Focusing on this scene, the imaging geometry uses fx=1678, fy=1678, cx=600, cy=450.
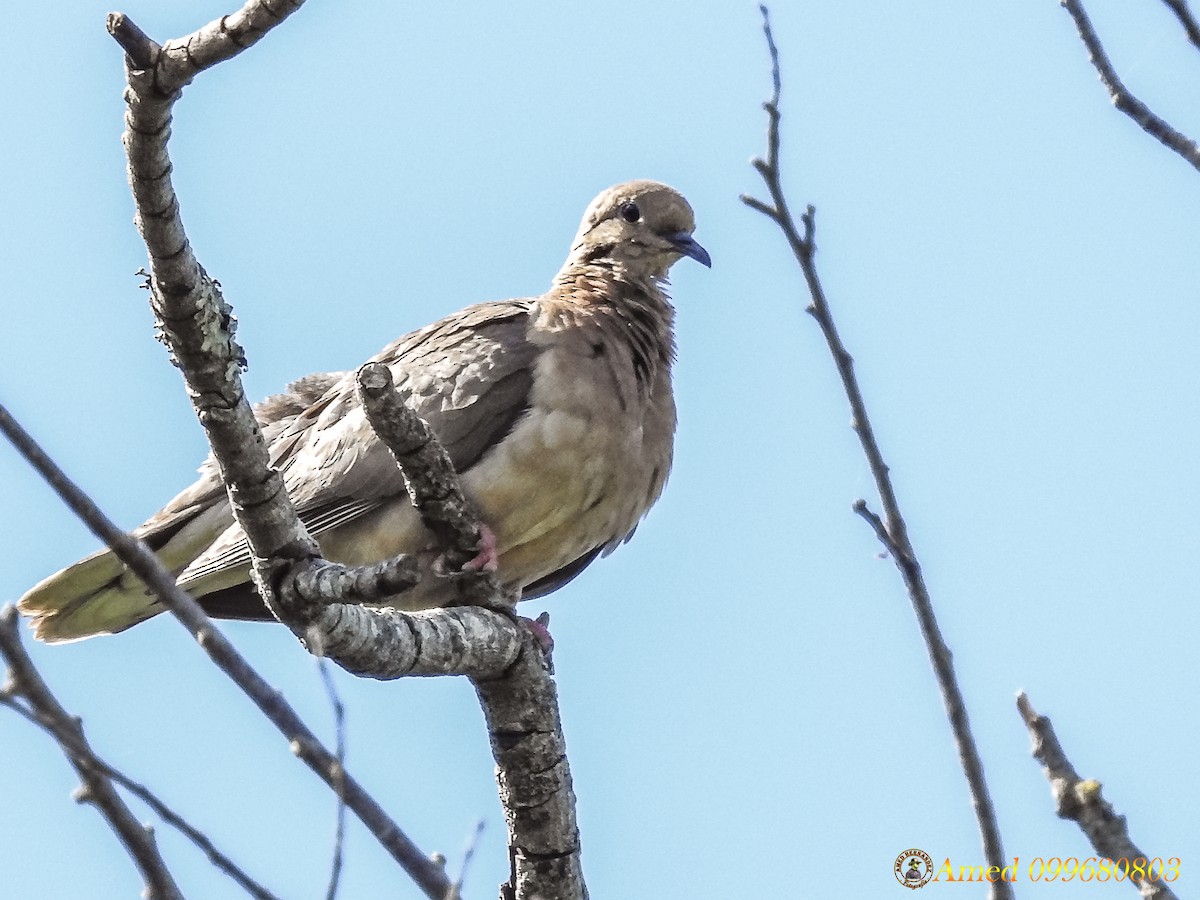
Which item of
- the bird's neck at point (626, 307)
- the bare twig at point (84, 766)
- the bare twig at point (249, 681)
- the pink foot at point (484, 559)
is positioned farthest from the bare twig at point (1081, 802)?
the bird's neck at point (626, 307)

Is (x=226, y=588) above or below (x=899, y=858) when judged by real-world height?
above

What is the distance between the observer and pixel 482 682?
4.36 metres

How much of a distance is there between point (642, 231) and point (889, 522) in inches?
146

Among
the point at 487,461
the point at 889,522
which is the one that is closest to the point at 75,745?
the point at 889,522

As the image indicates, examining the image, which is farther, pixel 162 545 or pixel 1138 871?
pixel 162 545

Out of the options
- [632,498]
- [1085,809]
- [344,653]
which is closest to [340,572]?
[344,653]

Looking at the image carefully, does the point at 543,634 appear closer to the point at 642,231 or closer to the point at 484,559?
the point at 484,559

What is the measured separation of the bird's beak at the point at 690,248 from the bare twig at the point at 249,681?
13.8 feet

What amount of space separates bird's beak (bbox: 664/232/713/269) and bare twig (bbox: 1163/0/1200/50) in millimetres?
3240

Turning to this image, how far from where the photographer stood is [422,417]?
17.3ft

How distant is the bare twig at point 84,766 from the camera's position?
2.00m

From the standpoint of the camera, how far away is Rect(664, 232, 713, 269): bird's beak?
20.0 ft

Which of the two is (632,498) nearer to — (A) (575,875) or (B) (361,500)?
(B) (361,500)

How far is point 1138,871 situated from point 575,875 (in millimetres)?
2271
